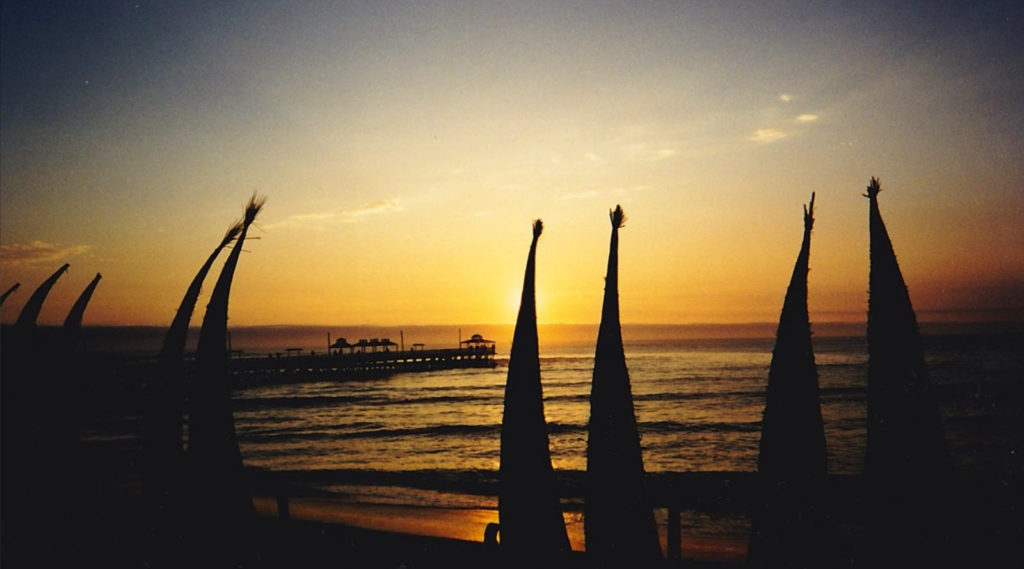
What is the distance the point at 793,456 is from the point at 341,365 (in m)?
60.7

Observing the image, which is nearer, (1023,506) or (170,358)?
(170,358)

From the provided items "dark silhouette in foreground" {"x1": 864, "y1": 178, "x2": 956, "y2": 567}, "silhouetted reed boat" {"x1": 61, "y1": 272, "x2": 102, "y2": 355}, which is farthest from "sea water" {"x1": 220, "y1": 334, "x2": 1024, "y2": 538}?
"silhouetted reed boat" {"x1": 61, "y1": 272, "x2": 102, "y2": 355}

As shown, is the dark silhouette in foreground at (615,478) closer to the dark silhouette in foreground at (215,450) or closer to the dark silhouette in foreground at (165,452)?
the dark silhouette in foreground at (215,450)

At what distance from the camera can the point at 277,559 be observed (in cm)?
659

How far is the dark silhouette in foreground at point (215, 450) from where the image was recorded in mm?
4766

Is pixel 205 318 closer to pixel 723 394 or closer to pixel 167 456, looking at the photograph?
pixel 167 456

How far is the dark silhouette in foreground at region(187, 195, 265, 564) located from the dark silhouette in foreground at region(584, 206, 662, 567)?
292cm

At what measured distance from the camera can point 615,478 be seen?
496 cm

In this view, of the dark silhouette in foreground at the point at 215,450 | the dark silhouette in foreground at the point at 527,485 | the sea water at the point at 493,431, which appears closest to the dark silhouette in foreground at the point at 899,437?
the dark silhouette in foreground at the point at 527,485

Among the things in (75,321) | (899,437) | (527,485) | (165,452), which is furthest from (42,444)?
(899,437)

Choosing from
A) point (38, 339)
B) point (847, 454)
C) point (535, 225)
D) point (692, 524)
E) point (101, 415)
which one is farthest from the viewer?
point (101, 415)

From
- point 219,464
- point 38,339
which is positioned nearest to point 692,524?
point 219,464

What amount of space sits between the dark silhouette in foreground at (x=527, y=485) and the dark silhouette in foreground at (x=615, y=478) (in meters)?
0.54

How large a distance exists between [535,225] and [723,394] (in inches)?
1559
